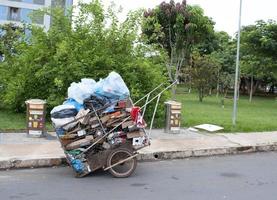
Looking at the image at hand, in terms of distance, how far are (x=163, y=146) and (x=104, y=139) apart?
249cm

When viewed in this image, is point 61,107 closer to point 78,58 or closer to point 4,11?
point 78,58

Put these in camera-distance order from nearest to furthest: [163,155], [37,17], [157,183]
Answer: [157,183]
[163,155]
[37,17]

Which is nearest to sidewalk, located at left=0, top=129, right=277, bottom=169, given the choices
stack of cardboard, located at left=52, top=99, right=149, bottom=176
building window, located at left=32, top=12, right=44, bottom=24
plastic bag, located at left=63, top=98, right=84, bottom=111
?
stack of cardboard, located at left=52, top=99, right=149, bottom=176

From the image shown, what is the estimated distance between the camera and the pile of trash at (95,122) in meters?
7.35

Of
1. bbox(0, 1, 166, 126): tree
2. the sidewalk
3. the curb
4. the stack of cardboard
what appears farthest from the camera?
bbox(0, 1, 166, 126): tree

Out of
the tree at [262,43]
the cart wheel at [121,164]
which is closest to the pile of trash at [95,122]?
the cart wheel at [121,164]

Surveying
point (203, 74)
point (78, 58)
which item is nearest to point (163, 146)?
point (78, 58)

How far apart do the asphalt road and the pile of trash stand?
1.45 feet

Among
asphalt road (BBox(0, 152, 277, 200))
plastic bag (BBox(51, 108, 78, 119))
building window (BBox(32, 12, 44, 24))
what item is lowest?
asphalt road (BBox(0, 152, 277, 200))

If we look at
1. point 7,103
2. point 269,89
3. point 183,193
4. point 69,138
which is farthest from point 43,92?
point 269,89

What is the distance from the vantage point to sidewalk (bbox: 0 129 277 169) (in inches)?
321

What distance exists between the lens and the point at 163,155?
910cm

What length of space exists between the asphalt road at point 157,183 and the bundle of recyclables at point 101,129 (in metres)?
0.27

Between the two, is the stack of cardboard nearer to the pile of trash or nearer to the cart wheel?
the pile of trash
